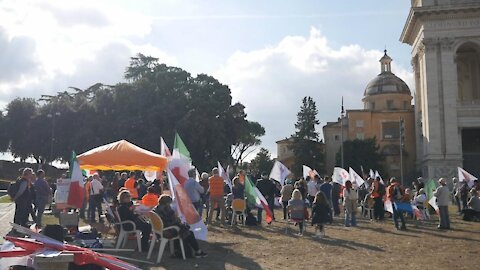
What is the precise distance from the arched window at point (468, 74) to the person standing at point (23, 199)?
47220 millimetres

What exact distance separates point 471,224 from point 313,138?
51.8m

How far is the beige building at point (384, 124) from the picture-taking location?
65875 mm

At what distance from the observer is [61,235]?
7191 mm

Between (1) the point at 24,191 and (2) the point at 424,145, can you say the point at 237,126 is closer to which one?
(2) the point at 424,145

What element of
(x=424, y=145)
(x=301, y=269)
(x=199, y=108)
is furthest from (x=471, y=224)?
(x=199, y=108)

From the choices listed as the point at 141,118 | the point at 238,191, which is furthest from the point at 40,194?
the point at 141,118

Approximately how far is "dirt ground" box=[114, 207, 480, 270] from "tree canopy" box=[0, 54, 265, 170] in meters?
32.3

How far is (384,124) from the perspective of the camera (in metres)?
68.5

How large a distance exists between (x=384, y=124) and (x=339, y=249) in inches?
2271

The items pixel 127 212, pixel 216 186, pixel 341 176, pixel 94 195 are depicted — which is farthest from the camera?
pixel 341 176

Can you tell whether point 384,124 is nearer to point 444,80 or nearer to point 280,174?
point 444,80

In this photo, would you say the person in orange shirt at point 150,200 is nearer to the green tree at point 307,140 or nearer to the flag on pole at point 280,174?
the flag on pole at point 280,174

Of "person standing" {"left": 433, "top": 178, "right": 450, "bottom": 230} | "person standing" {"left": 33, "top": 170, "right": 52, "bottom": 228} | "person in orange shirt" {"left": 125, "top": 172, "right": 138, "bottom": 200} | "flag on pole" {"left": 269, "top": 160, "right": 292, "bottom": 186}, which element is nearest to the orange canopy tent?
"person standing" {"left": 33, "top": 170, "right": 52, "bottom": 228}

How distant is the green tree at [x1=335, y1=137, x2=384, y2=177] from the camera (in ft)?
205
